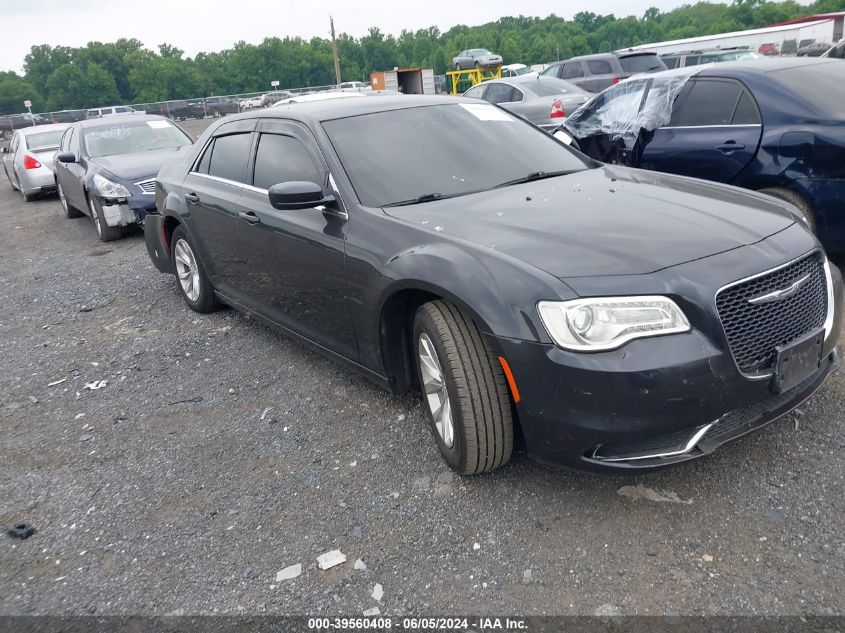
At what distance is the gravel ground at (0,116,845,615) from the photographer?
101 inches

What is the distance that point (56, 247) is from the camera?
9.96m

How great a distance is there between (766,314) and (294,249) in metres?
2.47

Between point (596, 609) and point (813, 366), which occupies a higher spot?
point (813, 366)

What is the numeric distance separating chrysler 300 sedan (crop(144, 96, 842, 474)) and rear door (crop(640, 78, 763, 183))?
5.84 feet

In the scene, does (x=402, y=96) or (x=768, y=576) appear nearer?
(x=768, y=576)

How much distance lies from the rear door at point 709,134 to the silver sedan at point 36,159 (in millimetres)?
11957

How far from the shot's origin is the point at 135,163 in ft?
31.0

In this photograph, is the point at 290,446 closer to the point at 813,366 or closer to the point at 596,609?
the point at 596,609

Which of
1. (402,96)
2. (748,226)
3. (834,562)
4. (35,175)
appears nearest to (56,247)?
(35,175)

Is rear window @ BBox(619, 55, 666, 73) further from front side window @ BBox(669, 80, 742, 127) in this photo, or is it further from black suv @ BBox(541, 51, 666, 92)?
front side window @ BBox(669, 80, 742, 127)

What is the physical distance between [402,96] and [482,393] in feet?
8.14

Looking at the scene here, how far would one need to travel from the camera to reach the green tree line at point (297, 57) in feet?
359

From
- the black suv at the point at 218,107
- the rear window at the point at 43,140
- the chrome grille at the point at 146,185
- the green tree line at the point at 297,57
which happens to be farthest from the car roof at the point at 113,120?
the green tree line at the point at 297,57

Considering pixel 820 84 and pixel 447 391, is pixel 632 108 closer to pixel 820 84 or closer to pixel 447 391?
pixel 820 84
